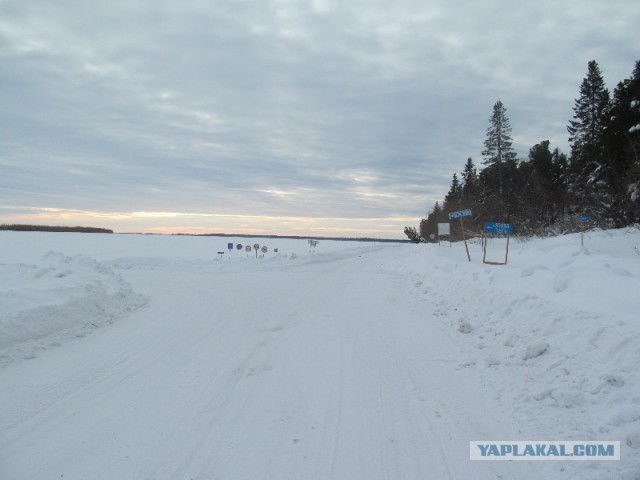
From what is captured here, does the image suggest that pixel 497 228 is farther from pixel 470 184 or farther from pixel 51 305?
pixel 470 184

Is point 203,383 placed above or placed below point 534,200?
below

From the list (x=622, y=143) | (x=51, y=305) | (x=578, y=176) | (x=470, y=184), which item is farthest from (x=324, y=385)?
(x=470, y=184)

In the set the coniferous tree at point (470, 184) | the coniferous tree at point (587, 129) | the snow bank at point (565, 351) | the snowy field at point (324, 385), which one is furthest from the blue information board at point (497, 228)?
the coniferous tree at point (470, 184)

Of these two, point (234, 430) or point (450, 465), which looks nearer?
point (450, 465)

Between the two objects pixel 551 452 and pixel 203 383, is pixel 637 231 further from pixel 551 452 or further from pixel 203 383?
pixel 203 383

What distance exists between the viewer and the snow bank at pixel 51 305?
6.90 meters

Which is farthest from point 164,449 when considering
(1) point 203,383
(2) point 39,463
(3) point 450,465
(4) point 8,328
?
(4) point 8,328

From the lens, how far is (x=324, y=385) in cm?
518

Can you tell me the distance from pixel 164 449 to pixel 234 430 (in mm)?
671

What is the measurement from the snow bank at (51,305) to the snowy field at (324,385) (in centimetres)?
5

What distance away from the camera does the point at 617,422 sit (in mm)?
3613

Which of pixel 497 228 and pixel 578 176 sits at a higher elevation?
pixel 578 176

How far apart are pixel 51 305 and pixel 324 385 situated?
642 centimetres

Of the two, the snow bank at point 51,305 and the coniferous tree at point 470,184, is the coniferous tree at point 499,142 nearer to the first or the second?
the coniferous tree at point 470,184
